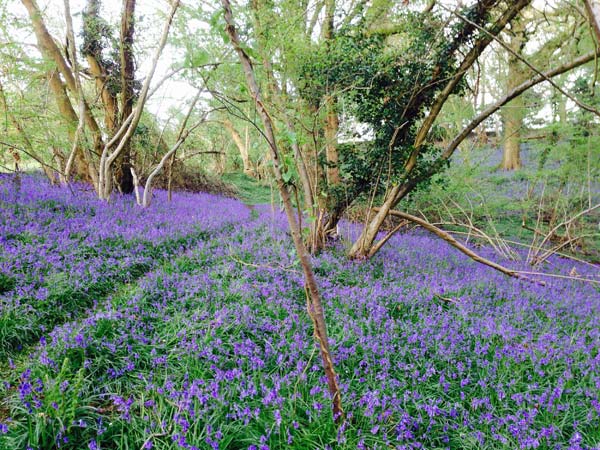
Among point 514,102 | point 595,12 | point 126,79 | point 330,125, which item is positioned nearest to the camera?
point 595,12

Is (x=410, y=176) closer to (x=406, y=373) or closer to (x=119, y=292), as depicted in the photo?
(x=406, y=373)

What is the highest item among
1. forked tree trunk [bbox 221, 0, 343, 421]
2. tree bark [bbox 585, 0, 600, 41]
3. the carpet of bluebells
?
tree bark [bbox 585, 0, 600, 41]

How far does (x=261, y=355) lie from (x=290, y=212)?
174 cm

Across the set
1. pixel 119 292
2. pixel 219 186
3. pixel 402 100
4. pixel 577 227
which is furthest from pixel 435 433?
pixel 219 186

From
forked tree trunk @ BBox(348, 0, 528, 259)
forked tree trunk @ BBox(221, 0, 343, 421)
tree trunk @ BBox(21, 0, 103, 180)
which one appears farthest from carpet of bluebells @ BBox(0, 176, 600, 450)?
tree trunk @ BBox(21, 0, 103, 180)

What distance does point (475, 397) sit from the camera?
266cm

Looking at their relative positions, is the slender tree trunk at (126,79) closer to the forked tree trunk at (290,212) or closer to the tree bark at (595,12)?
→ the forked tree trunk at (290,212)

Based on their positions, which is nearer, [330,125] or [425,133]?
[425,133]

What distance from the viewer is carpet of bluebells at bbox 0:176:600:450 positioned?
2143 mm

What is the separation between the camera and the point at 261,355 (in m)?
2.94

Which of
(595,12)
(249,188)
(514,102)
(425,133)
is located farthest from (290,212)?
A: (249,188)

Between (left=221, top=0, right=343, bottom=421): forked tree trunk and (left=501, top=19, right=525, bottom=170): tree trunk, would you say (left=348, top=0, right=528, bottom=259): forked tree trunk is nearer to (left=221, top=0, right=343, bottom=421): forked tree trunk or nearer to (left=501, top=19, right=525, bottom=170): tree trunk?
(left=501, top=19, right=525, bottom=170): tree trunk

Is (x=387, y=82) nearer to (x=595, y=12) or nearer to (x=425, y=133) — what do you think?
(x=425, y=133)

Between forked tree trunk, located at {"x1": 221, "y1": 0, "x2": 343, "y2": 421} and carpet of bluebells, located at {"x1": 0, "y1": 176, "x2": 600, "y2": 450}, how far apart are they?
0.40 feet
